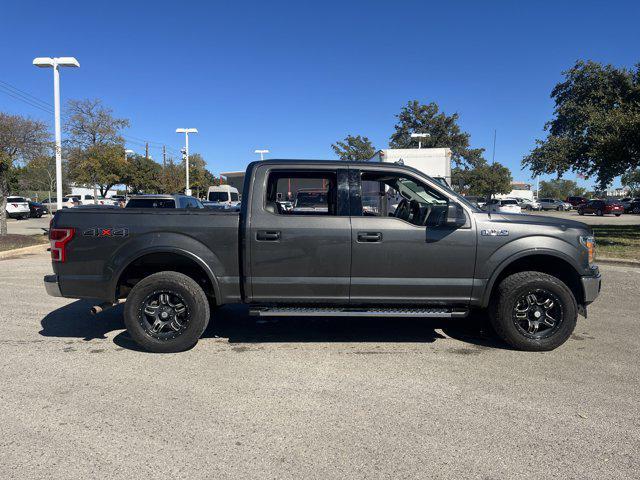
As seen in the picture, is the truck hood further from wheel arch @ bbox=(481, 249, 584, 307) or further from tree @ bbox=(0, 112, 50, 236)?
tree @ bbox=(0, 112, 50, 236)

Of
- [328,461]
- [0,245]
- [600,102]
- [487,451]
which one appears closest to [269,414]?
[328,461]

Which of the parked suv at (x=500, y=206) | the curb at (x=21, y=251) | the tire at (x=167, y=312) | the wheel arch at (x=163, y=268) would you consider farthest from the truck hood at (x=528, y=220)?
the curb at (x=21, y=251)

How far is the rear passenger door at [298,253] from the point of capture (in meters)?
4.61

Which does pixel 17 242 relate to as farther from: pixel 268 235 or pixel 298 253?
pixel 298 253

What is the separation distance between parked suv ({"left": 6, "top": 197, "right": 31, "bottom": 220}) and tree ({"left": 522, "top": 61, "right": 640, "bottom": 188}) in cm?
3056

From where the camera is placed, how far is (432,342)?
5.17 meters

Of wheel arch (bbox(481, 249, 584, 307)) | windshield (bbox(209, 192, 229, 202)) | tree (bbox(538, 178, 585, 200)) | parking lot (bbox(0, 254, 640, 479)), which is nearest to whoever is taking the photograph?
parking lot (bbox(0, 254, 640, 479))

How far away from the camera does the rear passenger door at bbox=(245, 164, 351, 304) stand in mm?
4609

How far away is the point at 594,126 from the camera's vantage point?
1543 centimetres

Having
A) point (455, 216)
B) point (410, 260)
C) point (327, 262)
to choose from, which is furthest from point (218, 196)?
point (455, 216)

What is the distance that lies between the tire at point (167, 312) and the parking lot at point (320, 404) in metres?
0.18

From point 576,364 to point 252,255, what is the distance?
3.40 m

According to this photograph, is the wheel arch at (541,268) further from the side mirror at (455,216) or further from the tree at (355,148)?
the tree at (355,148)

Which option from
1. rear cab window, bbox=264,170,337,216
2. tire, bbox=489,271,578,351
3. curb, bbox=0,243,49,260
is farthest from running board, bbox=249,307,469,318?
curb, bbox=0,243,49,260
